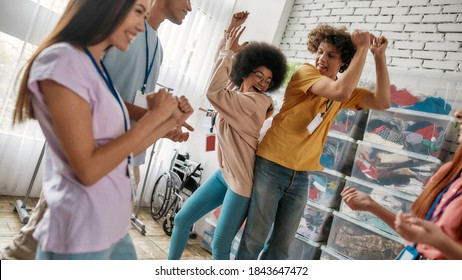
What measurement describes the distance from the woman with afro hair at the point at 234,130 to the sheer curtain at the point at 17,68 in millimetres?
1919

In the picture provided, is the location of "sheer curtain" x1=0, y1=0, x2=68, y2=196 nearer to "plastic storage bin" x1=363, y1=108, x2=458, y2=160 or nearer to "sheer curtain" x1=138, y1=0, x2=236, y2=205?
"sheer curtain" x1=138, y1=0, x2=236, y2=205

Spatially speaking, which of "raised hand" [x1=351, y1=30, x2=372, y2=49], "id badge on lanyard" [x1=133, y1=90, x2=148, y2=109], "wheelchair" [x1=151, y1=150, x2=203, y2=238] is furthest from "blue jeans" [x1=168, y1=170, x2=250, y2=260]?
"wheelchair" [x1=151, y1=150, x2=203, y2=238]

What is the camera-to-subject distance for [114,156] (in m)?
0.75

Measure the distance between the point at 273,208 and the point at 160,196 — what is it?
2288 millimetres

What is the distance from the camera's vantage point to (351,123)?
2.64 m

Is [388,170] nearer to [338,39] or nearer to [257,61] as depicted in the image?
[338,39]

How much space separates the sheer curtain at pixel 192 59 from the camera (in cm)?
376

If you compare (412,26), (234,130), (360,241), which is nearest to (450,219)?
(234,130)

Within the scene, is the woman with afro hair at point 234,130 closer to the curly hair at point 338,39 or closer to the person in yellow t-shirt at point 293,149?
the person in yellow t-shirt at point 293,149

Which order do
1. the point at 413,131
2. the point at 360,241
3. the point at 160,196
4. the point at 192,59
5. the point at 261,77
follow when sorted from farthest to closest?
the point at 192,59 → the point at 160,196 → the point at 360,241 → the point at 413,131 → the point at 261,77

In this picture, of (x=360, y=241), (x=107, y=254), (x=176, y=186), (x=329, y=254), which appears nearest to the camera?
(x=107, y=254)

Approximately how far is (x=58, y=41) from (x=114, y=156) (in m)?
0.32

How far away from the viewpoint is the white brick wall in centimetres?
262

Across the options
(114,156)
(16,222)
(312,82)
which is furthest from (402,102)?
(16,222)
